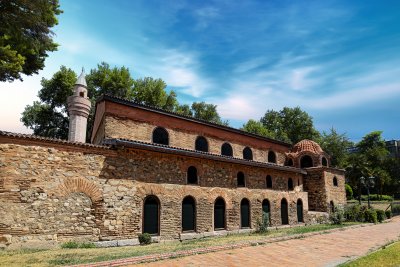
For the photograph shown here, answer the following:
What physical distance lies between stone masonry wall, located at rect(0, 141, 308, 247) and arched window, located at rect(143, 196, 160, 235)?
0.24 metres

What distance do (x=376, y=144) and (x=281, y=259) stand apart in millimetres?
56133

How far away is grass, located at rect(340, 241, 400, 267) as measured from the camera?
7.75 meters

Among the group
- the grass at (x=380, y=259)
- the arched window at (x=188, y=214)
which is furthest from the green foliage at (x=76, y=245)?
the grass at (x=380, y=259)

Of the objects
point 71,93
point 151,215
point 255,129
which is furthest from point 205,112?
point 151,215

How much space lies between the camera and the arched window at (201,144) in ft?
62.5

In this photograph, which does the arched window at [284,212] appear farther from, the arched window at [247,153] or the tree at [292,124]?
the tree at [292,124]

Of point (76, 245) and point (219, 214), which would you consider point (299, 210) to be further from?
point (76, 245)

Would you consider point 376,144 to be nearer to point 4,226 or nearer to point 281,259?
point 281,259

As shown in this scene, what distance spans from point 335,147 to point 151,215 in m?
41.7

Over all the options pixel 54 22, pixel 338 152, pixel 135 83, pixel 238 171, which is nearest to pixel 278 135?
pixel 338 152

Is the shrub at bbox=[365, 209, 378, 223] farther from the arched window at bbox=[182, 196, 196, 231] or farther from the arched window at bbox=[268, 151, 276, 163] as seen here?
the arched window at bbox=[182, 196, 196, 231]

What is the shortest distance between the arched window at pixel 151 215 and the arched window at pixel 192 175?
237 cm

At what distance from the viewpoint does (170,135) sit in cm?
1759

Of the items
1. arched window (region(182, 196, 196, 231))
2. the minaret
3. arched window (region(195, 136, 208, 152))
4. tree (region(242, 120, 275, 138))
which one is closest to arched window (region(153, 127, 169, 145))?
arched window (region(195, 136, 208, 152))
